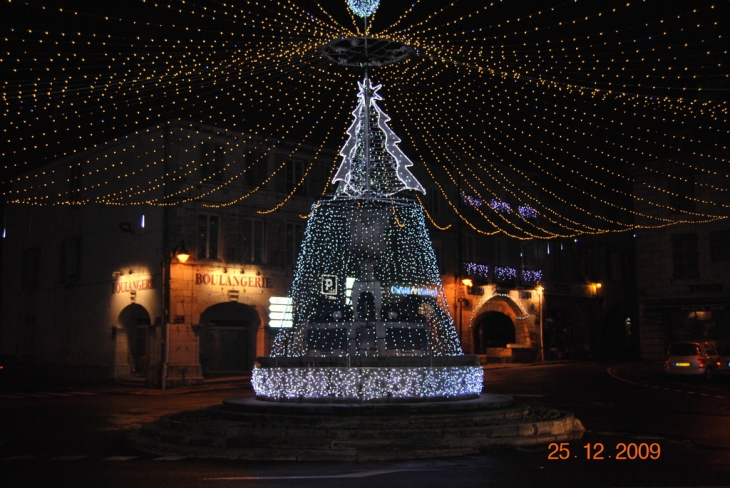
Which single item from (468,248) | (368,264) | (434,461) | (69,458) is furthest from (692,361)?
(69,458)

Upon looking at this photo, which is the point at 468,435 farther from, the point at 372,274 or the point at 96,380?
the point at 96,380

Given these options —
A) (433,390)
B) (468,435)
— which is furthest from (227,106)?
(468,435)

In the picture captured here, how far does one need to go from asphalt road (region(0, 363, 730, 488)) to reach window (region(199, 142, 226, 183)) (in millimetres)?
12213

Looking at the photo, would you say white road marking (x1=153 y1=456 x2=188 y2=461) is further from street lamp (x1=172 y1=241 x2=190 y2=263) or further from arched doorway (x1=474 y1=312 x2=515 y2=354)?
arched doorway (x1=474 y1=312 x2=515 y2=354)

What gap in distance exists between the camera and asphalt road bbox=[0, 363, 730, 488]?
356 inches

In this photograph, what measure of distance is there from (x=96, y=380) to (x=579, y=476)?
25.2 m

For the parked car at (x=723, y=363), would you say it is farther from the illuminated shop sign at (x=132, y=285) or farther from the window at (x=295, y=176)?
the illuminated shop sign at (x=132, y=285)

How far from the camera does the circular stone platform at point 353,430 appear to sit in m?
11.2

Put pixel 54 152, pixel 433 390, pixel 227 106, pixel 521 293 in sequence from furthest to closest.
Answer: pixel 521 293 < pixel 54 152 < pixel 227 106 < pixel 433 390

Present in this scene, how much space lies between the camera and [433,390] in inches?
551

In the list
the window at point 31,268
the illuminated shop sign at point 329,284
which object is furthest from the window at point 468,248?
the illuminated shop sign at point 329,284

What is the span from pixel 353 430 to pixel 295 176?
71.8 ft
